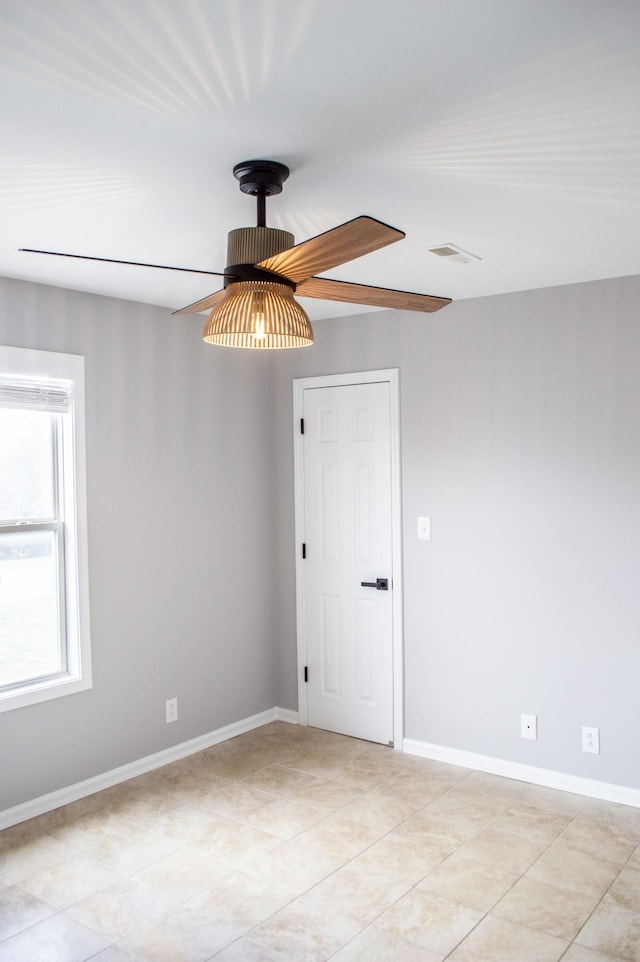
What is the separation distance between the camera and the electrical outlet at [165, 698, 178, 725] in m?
4.04

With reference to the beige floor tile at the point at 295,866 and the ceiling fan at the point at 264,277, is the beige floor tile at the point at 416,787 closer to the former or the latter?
the beige floor tile at the point at 295,866

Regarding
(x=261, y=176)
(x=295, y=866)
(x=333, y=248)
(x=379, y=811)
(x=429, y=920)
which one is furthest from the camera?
(x=379, y=811)

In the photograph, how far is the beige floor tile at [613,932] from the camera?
242 centimetres

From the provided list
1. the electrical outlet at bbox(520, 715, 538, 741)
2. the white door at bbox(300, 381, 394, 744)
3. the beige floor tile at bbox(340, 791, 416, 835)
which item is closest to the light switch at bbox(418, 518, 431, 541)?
the white door at bbox(300, 381, 394, 744)

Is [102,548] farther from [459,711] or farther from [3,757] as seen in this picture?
[459,711]

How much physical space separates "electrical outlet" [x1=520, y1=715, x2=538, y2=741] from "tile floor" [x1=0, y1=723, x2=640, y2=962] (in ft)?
0.77

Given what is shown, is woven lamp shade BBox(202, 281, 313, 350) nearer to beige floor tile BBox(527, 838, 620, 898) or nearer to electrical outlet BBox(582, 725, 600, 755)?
beige floor tile BBox(527, 838, 620, 898)

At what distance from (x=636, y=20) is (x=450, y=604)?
2938mm

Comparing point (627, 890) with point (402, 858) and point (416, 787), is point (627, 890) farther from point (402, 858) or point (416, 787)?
point (416, 787)

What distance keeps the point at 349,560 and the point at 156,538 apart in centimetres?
110

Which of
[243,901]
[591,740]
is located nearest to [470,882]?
[243,901]

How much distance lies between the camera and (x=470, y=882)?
2.82 m

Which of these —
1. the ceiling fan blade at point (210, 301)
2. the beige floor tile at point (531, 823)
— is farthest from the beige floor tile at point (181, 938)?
the ceiling fan blade at point (210, 301)

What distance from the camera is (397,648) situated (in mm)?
4172
